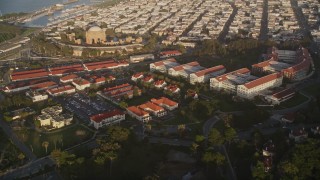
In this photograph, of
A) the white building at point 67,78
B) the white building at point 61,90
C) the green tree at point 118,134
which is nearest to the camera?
the green tree at point 118,134

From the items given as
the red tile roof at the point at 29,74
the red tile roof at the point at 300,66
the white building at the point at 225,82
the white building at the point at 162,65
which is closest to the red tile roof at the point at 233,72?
the white building at the point at 225,82

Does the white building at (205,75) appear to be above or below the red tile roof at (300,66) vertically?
below

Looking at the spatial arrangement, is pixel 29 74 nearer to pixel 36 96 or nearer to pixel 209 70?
pixel 36 96

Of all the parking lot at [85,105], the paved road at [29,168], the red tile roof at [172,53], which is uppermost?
the red tile roof at [172,53]

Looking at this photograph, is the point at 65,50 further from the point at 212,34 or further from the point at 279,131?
the point at 279,131

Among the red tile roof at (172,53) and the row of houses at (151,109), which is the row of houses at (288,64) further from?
the row of houses at (151,109)

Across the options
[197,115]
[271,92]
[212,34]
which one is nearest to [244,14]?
[212,34]
